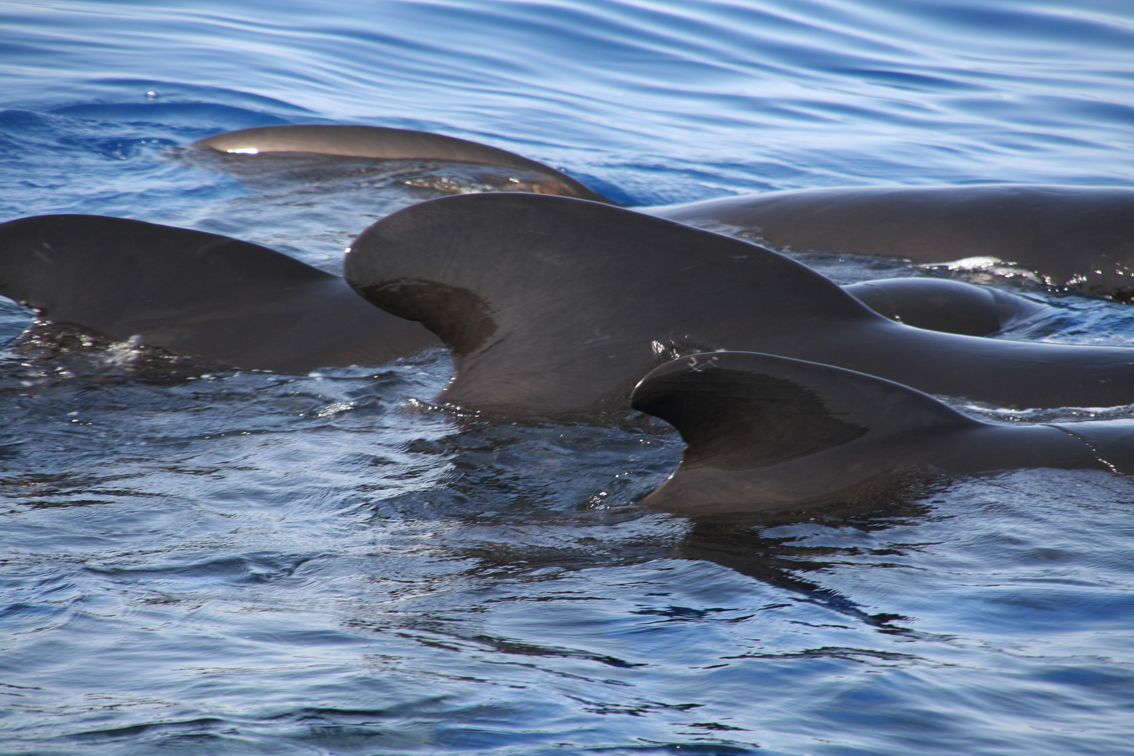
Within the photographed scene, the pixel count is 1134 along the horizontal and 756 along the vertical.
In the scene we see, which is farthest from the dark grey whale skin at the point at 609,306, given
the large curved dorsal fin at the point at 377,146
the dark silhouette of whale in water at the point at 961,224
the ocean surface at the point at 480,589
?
the large curved dorsal fin at the point at 377,146

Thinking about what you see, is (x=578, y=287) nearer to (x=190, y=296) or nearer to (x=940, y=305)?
(x=190, y=296)

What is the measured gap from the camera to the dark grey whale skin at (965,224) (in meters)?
6.98

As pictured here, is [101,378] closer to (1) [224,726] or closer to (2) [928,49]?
(1) [224,726]

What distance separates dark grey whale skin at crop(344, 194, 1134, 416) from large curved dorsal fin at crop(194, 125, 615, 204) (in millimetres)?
4458

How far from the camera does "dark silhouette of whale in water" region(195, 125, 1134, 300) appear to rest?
6984 millimetres

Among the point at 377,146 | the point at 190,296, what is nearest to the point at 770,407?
the point at 190,296

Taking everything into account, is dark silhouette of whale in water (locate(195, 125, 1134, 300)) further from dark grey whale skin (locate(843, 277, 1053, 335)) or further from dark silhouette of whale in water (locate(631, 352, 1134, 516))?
dark silhouette of whale in water (locate(631, 352, 1134, 516))

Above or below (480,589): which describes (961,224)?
above

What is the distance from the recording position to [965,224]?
7.37m

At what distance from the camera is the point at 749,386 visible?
340cm

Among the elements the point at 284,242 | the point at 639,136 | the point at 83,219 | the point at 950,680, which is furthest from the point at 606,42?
the point at 950,680

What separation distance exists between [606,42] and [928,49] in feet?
17.9

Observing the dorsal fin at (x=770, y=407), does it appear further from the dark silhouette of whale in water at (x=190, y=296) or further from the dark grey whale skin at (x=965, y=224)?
the dark grey whale skin at (x=965, y=224)

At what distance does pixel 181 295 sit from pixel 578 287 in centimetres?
209
